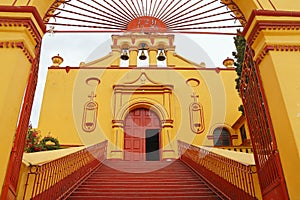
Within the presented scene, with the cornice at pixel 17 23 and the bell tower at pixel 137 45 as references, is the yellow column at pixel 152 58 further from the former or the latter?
the cornice at pixel 17 23

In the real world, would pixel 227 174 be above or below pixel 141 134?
below

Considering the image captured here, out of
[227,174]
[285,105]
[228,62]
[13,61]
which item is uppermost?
[228,62]

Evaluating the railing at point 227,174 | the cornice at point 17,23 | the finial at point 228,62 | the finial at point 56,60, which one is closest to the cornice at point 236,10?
the railing at point 227,174

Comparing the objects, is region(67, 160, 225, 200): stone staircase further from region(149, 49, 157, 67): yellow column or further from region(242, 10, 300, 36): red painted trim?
region(149, 49, 157, 67): yellow column

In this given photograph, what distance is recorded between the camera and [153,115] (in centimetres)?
1535

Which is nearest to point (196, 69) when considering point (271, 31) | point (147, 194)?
point (147, 194)

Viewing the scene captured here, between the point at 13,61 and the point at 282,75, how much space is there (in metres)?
3.32

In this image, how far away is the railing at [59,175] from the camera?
5.27 meters

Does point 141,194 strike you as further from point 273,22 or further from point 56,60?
point 56,60

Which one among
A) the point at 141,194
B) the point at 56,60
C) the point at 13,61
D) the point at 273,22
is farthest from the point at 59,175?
the point at 56,60

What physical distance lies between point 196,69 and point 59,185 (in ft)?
39.9

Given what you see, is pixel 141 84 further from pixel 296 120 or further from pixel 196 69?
pixel 296 120

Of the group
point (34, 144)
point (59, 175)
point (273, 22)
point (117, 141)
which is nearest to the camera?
point (273, 22)

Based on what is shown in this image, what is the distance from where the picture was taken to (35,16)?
3902 millimetres
